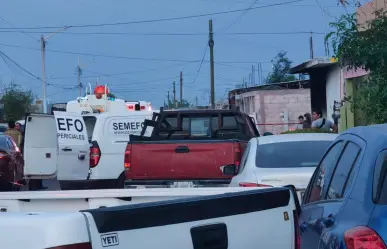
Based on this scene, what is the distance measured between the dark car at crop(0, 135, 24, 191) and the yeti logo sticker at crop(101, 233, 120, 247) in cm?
1362

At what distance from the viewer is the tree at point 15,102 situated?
182 feet

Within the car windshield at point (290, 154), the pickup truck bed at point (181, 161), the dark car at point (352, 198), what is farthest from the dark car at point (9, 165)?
the dark car at point (352, 198)

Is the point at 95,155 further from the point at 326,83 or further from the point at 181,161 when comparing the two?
the point at 326,83

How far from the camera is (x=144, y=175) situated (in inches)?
492

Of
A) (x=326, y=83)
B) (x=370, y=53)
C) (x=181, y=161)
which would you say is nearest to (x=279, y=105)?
(x=326, y=83)

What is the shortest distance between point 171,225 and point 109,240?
46 cm

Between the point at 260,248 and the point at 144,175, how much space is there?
27.0 ft

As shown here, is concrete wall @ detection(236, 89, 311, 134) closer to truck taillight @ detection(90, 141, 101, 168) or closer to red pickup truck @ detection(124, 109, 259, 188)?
truck taillight @ detection(90, 141, 101, 168)

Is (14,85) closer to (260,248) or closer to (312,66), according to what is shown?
(312,66)

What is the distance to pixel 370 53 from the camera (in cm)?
1010

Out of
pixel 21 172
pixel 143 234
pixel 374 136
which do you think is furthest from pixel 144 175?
pixel 143 234

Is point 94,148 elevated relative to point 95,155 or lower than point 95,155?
elevated

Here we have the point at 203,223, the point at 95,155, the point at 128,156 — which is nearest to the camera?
the point at 203,223

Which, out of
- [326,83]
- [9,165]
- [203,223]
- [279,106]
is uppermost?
[326,83]
